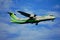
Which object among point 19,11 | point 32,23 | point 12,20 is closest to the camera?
point 19,11

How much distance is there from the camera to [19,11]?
8953 millimetres

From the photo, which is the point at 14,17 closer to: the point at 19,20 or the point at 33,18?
the point at 19,20

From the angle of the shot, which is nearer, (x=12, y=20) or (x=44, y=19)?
(x=44, y=19)

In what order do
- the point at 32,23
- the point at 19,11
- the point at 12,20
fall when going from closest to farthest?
the point at 19,11 → the point at 32,23 → the point at 12,20

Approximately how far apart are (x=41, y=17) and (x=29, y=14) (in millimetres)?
569

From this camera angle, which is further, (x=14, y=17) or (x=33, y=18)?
(x=14, y=17)

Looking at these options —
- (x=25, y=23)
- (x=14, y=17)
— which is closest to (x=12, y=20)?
(x=14, y=17)

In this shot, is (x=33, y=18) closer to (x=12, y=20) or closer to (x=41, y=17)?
(x=41, y=17)

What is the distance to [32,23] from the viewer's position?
9562 millimetres

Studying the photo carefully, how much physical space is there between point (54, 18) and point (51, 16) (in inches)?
6.8

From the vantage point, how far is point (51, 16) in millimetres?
9305

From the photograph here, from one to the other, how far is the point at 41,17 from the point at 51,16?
44 centimetres

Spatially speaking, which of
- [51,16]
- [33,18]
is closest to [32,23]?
[33,18]

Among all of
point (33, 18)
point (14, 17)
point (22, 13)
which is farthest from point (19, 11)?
point (14, 17)
